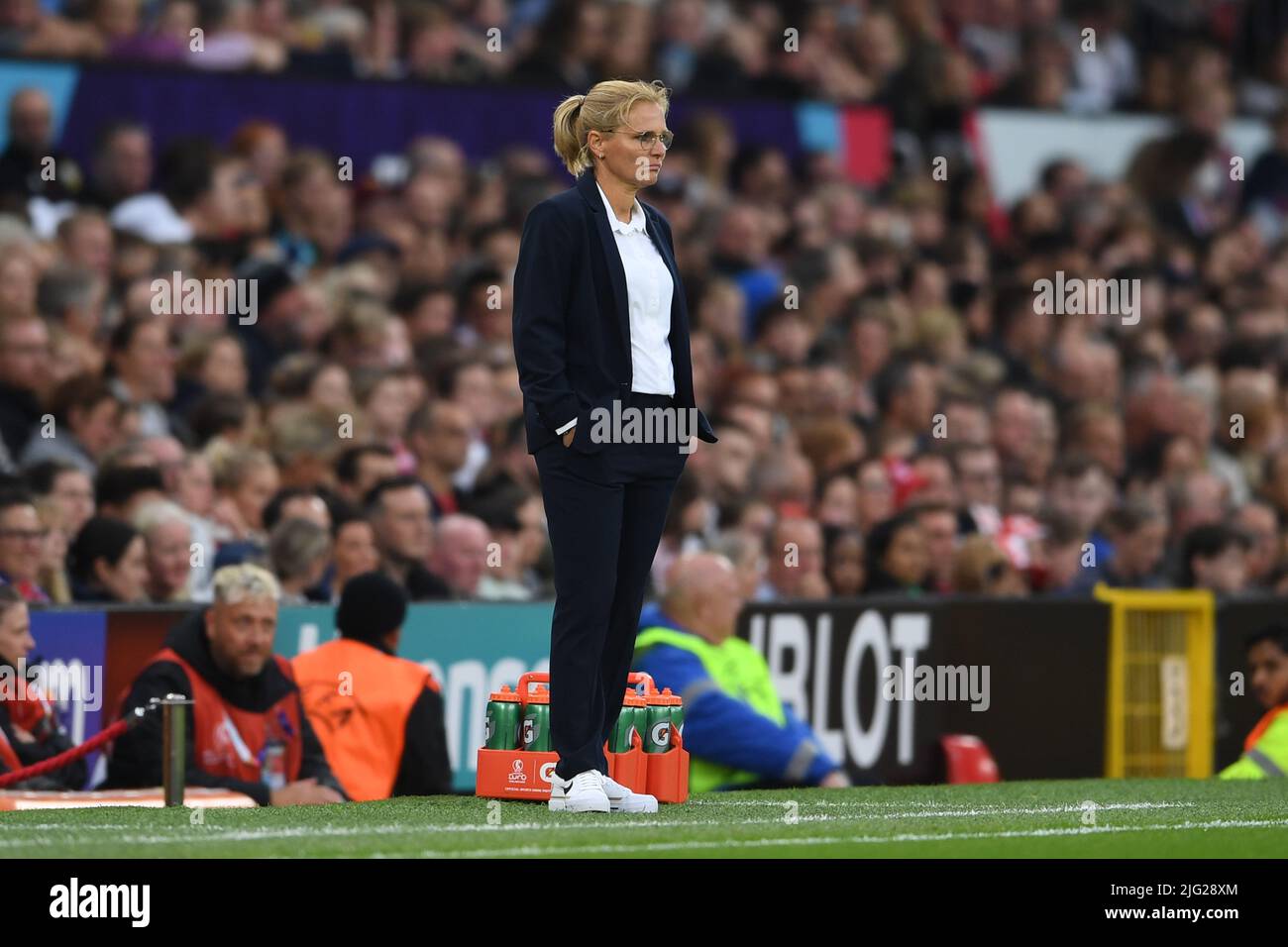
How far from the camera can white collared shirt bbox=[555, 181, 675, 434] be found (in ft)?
23.6

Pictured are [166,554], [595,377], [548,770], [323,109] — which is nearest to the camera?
[595,377]

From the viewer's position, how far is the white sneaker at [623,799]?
24.3 feet

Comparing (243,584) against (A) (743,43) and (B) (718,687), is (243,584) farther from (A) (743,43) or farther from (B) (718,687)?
(A) (743,43)

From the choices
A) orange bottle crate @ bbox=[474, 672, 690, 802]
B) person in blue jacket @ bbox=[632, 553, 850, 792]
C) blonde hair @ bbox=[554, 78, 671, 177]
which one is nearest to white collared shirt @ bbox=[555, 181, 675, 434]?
blonde hair @ bbox=[554, 78, 671, 177]

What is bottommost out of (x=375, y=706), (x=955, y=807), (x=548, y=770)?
(x=955, y=807)

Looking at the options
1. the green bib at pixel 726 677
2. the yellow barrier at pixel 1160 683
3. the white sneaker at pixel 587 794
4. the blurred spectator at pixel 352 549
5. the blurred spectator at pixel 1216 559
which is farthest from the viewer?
the blurred spectator at pixel 1216 559

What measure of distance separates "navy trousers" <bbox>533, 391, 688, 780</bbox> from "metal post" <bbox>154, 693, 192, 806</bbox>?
4.28 ft

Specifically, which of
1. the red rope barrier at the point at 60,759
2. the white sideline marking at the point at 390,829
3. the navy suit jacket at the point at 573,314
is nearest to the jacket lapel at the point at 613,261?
the navy suit jacket at the point at 573,314

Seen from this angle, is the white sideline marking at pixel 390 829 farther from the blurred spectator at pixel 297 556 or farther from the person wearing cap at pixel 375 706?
the blurred spectator at pixel 297 556

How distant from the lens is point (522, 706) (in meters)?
7.93

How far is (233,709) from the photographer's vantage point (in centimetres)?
910

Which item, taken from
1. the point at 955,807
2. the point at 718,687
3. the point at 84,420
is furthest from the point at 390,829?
the point at 84,420

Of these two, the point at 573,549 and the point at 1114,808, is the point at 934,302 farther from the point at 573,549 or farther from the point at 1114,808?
the point at 573,549

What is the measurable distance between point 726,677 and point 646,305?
2.98m
